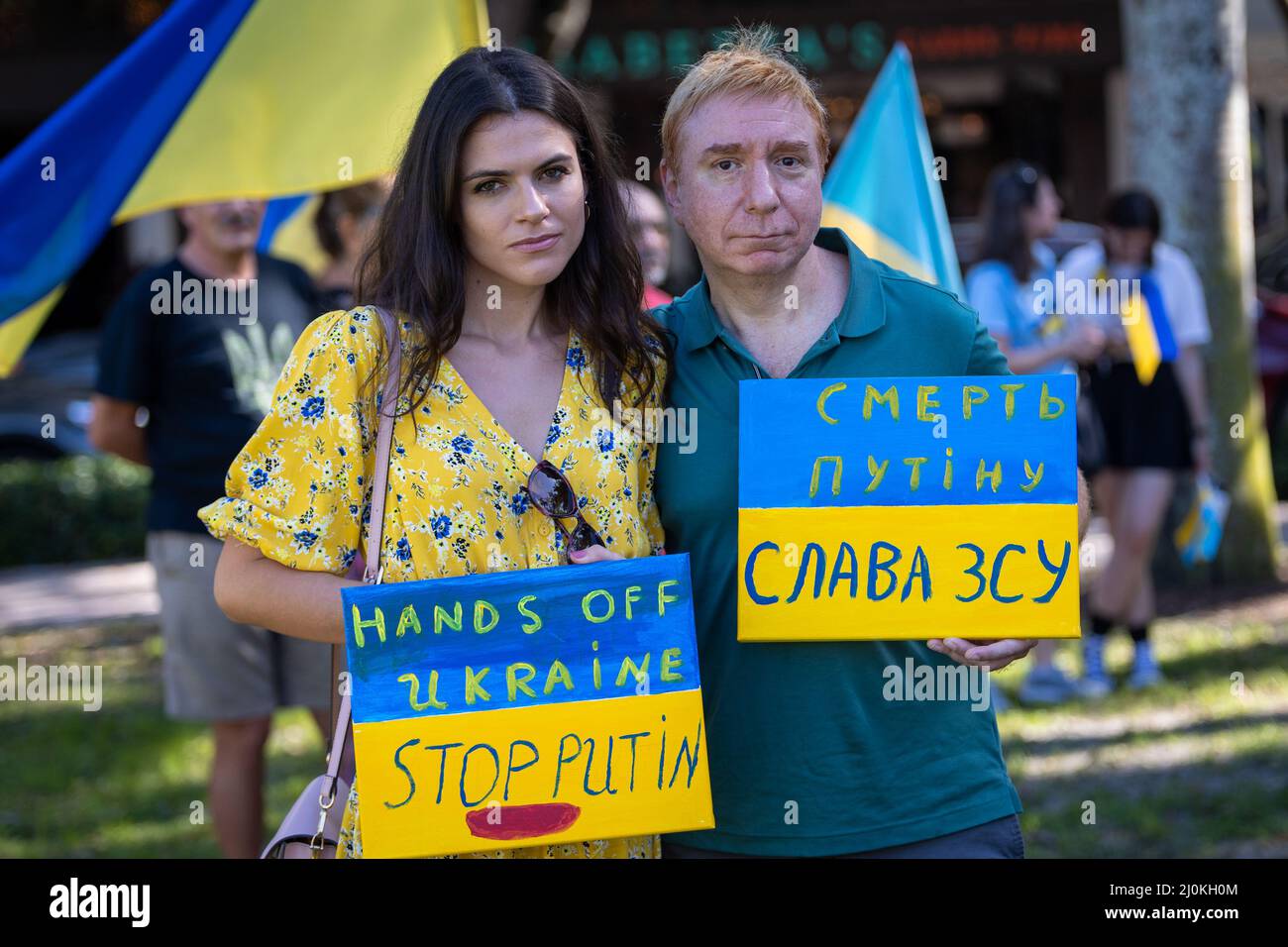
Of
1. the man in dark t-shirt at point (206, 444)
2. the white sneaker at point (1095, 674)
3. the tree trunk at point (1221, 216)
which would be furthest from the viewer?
the tree trunk at point (1221, 216)

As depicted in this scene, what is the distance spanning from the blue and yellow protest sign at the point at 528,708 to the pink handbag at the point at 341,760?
5.2 inches

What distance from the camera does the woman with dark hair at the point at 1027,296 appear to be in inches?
248

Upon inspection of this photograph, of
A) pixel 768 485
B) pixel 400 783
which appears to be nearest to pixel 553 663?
pixel 400 783

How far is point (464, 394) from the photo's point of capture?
2.55m

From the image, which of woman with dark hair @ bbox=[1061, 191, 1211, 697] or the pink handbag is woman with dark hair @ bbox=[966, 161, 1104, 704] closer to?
woman with dark hair @ bbox=[1061, 191, 1211, 697]

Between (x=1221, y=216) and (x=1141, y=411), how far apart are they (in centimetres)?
231

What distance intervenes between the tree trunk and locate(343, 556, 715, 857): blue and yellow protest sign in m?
6.91

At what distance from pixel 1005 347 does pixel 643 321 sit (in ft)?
12.6

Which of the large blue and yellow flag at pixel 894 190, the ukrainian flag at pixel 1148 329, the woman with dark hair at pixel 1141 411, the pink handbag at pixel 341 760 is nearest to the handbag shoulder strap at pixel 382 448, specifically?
the pink handbag at pixel 341 760

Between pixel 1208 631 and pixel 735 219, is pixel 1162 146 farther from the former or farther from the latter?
pixel 735 219

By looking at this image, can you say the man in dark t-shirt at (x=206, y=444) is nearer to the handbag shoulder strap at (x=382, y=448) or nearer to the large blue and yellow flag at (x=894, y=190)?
the large blue and yellow flag at (x=894, y=190)

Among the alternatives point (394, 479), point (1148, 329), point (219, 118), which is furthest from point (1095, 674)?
point (394, 479)

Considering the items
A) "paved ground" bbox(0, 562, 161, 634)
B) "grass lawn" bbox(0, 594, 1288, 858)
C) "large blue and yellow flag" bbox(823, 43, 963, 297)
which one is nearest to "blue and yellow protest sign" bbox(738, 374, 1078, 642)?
"grass lawn" bbox(0, 594, 1288, 858)
